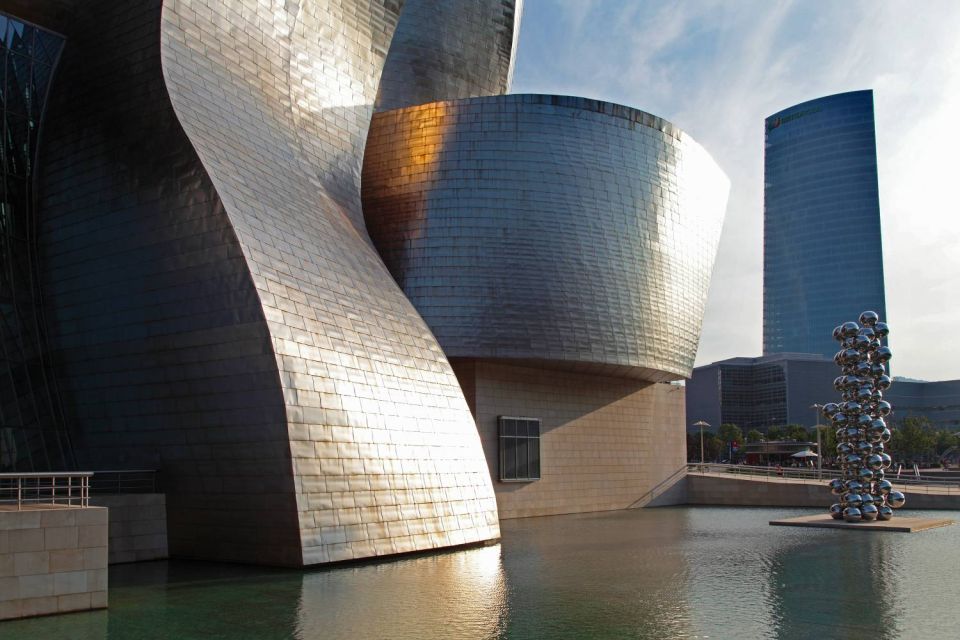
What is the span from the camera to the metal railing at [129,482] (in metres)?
15.3

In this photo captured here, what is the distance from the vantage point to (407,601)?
35.6 feet

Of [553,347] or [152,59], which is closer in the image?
[152,59]

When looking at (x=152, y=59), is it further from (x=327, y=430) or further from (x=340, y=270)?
(x=327, y=430)

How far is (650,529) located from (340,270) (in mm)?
10353

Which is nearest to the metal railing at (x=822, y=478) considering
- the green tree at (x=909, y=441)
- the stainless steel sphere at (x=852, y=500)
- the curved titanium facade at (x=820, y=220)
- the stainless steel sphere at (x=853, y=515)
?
the stainless steel sphere at (x=852, y=500)

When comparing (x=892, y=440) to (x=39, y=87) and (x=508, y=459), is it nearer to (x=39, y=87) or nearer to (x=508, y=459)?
(x=508, y=459)

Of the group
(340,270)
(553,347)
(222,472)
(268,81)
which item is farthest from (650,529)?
(268,81)

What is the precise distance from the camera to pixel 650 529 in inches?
872

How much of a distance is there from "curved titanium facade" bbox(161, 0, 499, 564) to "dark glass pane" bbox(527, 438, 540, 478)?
9.07 meters

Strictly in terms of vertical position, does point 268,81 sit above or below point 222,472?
above

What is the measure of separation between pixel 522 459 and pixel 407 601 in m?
16.4

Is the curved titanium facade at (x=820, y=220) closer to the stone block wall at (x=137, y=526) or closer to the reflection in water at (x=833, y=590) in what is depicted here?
the reflection in water at (x=833, y=590)

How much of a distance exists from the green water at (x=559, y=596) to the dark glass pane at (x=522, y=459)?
367 inches

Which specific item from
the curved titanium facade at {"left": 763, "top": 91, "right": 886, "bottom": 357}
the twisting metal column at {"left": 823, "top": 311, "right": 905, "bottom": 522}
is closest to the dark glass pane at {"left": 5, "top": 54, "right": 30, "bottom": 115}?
the twisting metal column at {"left": 823, "top": 311, "right": 905, "bottom": 522}
